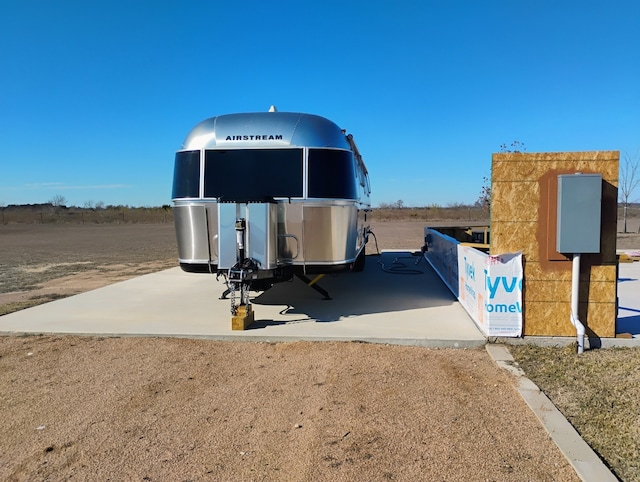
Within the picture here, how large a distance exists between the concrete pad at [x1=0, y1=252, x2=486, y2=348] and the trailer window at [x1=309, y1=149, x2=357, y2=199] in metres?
1.80

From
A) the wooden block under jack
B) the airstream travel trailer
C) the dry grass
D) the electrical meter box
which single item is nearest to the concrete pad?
the wooden block under jack

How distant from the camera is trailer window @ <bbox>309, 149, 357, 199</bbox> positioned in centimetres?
662

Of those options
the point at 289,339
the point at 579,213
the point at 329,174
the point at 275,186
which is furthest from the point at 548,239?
the point at 275,186

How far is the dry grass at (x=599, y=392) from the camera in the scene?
3178mm

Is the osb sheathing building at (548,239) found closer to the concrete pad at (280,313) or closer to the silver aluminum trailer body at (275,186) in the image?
the concrete pad at (280,313)

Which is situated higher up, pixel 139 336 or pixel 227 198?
pixel 227 198

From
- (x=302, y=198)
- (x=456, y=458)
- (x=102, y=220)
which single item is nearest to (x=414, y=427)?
(x=456, y=458)

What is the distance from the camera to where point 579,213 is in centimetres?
511

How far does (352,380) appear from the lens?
178 inches

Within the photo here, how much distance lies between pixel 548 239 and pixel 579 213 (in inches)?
16.5

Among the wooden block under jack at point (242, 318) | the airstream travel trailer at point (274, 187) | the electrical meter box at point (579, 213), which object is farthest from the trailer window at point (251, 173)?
the electrical meter box at point (579, 213)

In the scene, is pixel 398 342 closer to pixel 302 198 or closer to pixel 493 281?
pixel 493 281

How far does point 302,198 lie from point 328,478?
4.16 m

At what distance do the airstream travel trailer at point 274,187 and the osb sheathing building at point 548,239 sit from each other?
226 cm
